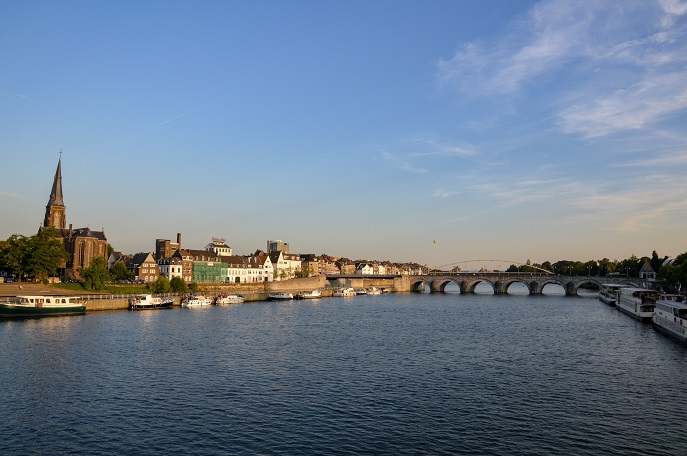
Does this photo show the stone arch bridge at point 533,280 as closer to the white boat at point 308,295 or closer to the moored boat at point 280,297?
the white boat at point 308,295

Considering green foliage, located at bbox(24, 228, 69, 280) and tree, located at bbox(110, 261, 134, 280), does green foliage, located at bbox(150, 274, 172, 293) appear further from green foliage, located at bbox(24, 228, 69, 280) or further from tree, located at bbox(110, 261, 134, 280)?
tree, located at bbox(110, 261, 134, 280)

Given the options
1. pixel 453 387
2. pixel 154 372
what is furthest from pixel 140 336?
pixel 453 387

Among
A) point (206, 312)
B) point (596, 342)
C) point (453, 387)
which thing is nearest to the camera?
point (453, 387)

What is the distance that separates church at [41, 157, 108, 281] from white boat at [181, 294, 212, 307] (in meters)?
46.6

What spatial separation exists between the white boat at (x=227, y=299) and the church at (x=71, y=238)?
4643cm

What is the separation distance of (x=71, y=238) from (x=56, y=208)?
44.5 feet

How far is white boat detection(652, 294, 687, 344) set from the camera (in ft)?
214

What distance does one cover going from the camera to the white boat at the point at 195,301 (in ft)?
373

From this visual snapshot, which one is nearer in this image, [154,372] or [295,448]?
[295,448]

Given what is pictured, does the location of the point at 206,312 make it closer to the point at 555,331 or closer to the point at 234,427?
the point at 555,331

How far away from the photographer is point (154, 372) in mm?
44406

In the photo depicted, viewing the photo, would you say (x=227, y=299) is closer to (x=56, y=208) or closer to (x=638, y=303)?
(x=56, y=208)

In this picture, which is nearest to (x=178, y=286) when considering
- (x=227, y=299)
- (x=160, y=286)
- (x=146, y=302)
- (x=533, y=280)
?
(x=160, y=286)

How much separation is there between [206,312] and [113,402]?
6636cm
